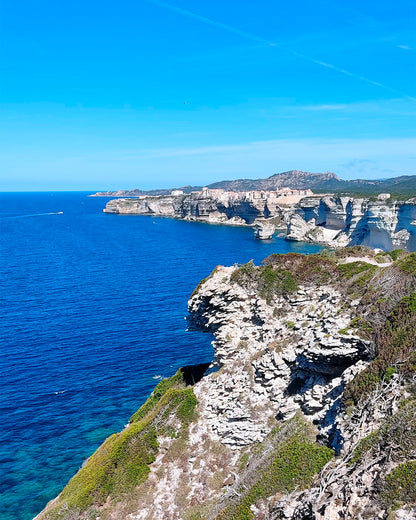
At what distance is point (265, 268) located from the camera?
103 ft

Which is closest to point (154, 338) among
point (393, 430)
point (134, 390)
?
point (134, 390)

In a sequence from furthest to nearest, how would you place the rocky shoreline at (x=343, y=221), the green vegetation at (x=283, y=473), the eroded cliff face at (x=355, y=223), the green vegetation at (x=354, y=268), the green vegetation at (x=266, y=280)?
the rocky shoreline at (x=343, y=221)
the eroded cliff face at (x=355, y=223)
the green vegetation at (x=266, y=280)
the green vegetation at (x=354, y=268)
the green vegetation at (x=283, y=473)

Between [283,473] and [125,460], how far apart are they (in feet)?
33.5

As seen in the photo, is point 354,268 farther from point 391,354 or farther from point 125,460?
point 125,460

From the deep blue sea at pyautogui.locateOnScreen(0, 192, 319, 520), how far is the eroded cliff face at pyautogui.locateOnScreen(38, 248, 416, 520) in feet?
19.4

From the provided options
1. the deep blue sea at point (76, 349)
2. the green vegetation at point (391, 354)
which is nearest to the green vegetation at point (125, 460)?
the deep blue sea at point (76, 349)

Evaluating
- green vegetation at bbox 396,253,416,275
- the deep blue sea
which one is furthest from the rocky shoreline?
green vegetation at bbox 396,253,416,275

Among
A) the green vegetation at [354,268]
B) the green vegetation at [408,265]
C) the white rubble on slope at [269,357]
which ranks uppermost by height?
the green vegetation at [408,265]

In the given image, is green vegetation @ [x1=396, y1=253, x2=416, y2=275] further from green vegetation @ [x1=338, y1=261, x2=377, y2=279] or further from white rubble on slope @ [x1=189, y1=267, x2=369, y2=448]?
white rubble on slope @ [x1=189, y1=267, x2=369, y2=448]

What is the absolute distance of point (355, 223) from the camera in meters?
118

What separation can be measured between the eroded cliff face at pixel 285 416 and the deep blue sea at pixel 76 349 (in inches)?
233

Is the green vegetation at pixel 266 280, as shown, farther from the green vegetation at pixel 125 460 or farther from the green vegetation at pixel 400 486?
the green vegetation at pixel 400 486

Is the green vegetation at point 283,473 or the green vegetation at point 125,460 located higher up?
the green vegetation at point 283,473

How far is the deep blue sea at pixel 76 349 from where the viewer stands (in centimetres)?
3042
